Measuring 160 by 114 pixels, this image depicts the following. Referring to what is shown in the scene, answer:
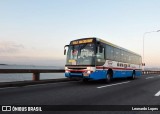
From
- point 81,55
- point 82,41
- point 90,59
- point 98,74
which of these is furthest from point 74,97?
point 82,41

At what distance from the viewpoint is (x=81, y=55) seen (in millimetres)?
14352

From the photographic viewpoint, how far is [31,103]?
686cm

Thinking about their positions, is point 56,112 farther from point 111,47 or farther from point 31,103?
point 111,47

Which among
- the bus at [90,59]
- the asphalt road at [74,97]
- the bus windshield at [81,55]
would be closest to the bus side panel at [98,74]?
the bus at [90,59]

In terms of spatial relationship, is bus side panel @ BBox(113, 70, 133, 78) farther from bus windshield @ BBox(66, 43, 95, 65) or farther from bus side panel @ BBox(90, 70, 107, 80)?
bus windshield @ BBox(66, 43, 95, 65)

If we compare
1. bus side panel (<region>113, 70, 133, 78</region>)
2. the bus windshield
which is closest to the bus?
the bus windshield

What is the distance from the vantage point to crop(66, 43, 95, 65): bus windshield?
14.0 m

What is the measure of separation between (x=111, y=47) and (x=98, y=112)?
11228mm

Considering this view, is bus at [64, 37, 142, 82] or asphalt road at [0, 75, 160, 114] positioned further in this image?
bus at [64, 37, 142, 82]

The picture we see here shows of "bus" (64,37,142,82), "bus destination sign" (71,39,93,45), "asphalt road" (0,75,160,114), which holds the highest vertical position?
"bus destination sign" (71,39,93,45)

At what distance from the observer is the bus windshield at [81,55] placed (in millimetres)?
13961

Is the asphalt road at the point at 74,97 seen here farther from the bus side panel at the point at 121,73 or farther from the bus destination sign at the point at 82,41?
the bus side panel at the point at 121,73

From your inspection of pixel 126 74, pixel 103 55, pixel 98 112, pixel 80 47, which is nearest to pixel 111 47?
pixel 103 55

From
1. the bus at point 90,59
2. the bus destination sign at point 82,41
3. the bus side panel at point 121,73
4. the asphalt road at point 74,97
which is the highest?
the bus destination sign at point 82,41
